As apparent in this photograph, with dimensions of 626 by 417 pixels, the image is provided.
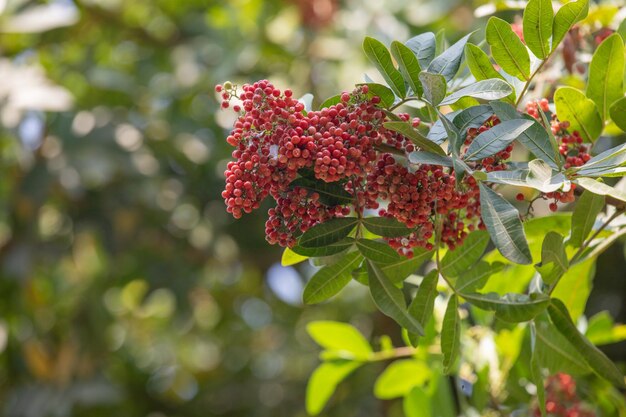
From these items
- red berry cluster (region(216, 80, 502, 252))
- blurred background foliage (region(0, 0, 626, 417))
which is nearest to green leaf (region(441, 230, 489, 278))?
red berry cluster (region(216, 80, 502, 252))

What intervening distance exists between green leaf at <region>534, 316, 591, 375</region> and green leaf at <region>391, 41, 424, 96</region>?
1.35ft

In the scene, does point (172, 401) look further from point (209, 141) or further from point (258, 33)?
point (258, 33)

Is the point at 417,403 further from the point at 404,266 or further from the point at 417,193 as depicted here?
the point at 417,193

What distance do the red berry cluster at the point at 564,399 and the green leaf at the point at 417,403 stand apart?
0.28 meters

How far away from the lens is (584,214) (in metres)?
1.04

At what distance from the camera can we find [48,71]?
329 centimetres

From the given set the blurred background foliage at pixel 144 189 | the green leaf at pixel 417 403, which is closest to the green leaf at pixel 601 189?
the green leaf at pixel 417 403

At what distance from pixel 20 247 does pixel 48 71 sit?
733 mm

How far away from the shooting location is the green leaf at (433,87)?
930 millimetres

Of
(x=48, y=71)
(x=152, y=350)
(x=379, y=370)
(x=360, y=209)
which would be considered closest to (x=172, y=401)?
(x=152, y=350)

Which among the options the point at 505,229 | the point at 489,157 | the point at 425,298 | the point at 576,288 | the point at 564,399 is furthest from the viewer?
the point at 564,399

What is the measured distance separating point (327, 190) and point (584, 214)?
1.04ft

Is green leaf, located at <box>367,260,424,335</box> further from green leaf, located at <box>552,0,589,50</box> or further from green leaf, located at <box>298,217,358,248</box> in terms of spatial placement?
green leaf, located at <box>552,0,589,50</box>

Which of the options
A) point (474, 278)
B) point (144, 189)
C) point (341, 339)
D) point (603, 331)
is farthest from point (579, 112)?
point (144, 189)
